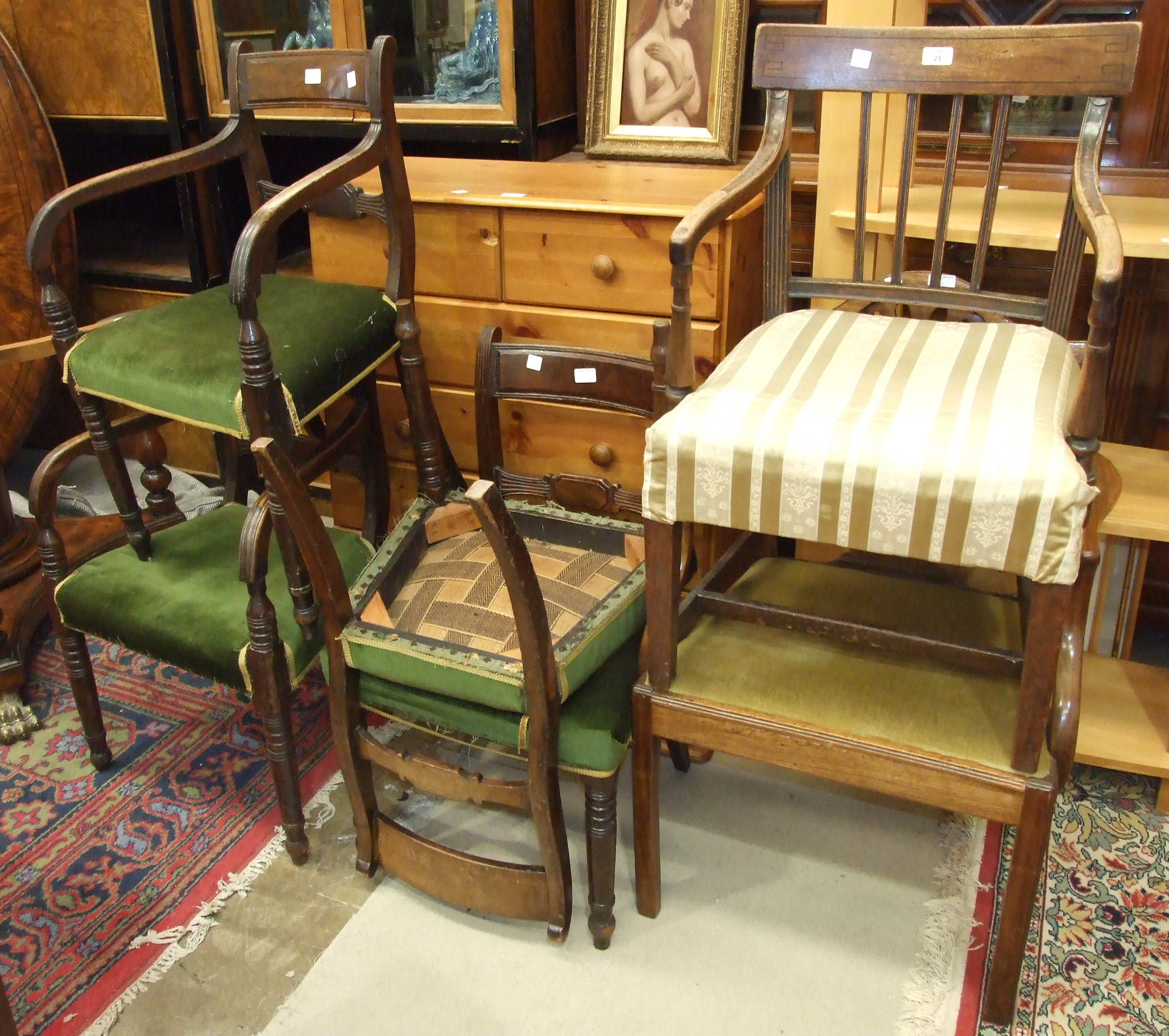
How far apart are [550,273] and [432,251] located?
0.25 metres

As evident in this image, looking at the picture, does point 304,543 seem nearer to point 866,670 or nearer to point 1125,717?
point 866,670

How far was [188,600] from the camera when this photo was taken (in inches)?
68.1

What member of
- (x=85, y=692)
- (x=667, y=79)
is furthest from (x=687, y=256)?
(x=85, y=692)

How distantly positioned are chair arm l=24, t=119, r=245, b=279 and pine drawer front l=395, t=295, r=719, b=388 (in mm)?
444

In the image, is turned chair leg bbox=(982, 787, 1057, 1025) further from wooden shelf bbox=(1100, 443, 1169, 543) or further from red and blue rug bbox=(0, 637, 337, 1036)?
red and blue rug bbox=(0, 637, 337, 1036)

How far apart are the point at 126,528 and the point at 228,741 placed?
18.5 inches

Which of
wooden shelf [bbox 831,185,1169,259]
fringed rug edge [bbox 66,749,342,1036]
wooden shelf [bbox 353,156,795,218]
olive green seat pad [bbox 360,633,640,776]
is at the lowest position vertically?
fringed rug edge [bbox 66,749,342,1036]

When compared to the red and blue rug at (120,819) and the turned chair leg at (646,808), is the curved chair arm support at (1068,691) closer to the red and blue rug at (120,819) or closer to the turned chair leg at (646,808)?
the turned chair leg at (646,808)

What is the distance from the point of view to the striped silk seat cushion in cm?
115

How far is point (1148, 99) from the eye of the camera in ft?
6.21

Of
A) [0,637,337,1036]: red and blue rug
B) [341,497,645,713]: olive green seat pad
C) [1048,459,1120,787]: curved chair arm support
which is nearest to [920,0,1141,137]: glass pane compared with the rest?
[1048,459,1120,787]: curved chair arm support

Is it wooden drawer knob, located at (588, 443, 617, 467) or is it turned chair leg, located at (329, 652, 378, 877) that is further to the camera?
wooden drawer knob, located at (588, 443, 617, 467)

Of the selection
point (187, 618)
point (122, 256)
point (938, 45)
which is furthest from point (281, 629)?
point (122, 256)

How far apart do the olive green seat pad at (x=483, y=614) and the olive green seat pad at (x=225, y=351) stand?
28cm
